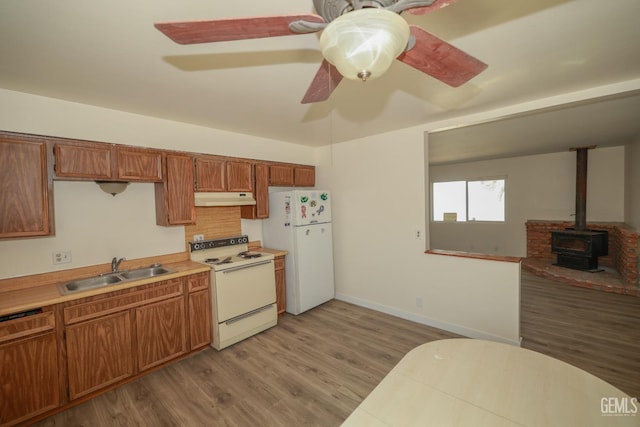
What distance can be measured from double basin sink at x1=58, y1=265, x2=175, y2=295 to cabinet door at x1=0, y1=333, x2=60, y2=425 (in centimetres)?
39

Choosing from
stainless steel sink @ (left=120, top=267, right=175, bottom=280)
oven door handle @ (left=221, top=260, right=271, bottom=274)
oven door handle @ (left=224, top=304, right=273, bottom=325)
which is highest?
stainless steel sink @ (left=120, top=267, right=175, bottom=280)

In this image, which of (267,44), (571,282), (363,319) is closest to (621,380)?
(363,319)

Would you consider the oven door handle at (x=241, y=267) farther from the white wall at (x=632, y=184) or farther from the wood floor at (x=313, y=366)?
the white wall at (x=632, y=184)

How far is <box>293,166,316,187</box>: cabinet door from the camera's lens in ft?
13.2

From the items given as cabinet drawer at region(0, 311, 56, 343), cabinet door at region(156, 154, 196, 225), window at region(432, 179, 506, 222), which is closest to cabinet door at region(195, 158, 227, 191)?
cabinet door at region(156, 154, 196, 225)

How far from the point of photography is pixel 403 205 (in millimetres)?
3391

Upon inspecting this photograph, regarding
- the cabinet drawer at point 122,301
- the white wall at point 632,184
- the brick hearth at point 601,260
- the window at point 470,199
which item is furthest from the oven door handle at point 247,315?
the white wall at point 632,184

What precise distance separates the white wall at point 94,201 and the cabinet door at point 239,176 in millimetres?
318

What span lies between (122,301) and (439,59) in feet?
9.40

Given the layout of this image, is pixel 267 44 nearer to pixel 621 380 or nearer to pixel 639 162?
pixel 621 380

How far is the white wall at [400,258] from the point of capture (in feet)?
9.16

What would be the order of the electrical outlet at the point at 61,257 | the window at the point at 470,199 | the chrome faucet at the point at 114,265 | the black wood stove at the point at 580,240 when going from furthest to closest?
the window at the point at 470,199 < the black wood stove at the point at 580,240 < the chrome faucet at the point at 114,265 < the electrical outlet at the point at 61,257

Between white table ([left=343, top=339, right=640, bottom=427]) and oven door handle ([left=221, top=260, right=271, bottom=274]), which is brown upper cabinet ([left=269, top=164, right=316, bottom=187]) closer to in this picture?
oven door handle ([left=221, top=260, right=271, bottom=274])

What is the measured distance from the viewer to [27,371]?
1.85 metres
